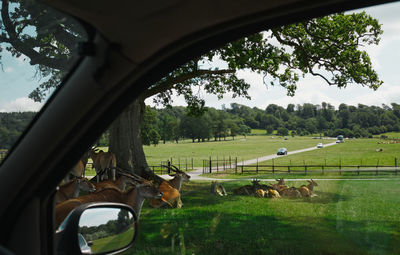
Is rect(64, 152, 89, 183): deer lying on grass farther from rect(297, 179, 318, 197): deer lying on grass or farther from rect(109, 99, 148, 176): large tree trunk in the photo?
rect(109, 99, 148, 176): large tree trunk

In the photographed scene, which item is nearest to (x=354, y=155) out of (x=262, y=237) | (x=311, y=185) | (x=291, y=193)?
(x=311, y=185)

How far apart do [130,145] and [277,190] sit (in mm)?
4229

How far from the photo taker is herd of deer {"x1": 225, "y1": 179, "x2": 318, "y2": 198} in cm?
580

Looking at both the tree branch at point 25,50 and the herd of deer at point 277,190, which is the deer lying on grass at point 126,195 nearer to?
the herd of deer at point 277,190

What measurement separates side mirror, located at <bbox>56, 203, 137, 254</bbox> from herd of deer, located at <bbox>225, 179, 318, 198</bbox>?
4797mm

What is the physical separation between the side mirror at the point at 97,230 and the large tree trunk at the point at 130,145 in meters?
7.63

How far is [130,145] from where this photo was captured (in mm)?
9414

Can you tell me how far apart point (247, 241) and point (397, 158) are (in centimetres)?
207

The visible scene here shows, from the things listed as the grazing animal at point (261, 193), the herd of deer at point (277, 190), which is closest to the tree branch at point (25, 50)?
the herd of deer at point (277, 190)

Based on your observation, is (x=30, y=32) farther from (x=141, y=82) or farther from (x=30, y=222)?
(x=30, y=222)

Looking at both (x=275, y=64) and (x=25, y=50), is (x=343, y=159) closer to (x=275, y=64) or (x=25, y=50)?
(x=275, y=64)

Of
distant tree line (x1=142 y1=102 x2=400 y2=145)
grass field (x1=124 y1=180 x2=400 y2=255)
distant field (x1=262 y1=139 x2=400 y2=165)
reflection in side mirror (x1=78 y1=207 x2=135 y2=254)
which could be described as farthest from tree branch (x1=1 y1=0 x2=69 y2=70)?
grass field (x1=124 y1=180 x2=400 y2=255)

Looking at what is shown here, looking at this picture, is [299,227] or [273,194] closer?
[299,227]

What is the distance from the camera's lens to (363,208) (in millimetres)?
4148
